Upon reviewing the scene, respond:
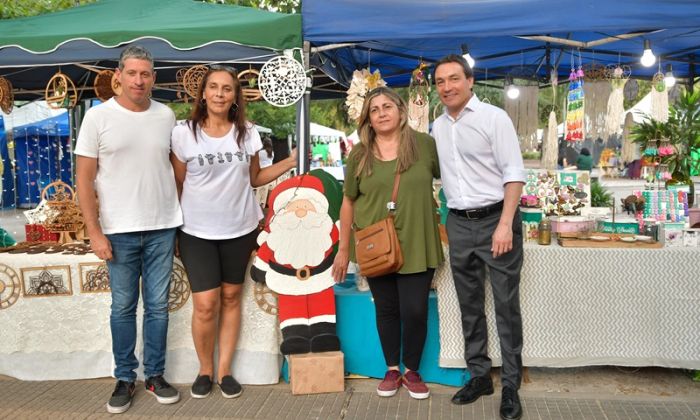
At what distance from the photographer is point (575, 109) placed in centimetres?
527

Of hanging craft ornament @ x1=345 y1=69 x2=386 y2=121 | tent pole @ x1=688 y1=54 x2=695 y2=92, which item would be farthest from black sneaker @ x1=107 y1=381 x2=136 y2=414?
tent pole @ x1=688 y1=54 x2=695 y2=92

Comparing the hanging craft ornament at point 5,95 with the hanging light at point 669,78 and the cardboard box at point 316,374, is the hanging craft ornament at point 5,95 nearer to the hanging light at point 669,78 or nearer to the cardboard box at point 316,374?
the cardboard box at point 316,374

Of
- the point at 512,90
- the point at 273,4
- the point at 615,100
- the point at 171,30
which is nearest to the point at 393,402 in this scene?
the point at 171,30

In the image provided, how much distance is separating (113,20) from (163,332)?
2.15m

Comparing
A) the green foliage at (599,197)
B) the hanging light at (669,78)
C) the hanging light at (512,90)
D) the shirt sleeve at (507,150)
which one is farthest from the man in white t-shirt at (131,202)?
the hanging light at (669,78)

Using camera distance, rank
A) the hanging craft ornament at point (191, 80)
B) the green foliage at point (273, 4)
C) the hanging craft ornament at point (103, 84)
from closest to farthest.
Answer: the hanging craft ornament at point (191, 80)
the hanging craft ornament at point (103, 84)
the green foliage at point (273, 4)

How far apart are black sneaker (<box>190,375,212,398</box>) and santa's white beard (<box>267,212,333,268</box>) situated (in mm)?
755

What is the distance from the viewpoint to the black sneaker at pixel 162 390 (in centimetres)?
321

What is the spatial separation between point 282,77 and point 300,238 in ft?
3.25

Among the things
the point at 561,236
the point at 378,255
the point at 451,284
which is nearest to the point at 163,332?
the point at 378,255

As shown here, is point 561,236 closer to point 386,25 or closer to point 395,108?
point 395,108

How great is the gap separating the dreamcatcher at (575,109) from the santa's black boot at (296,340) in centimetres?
320

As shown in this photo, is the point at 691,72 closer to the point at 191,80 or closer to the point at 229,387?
the point at 191,80

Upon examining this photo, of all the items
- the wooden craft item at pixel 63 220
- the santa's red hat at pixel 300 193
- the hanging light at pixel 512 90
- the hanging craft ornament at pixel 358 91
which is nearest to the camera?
the santa's red hat at pixel 300 193
